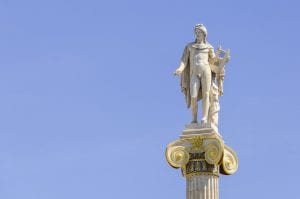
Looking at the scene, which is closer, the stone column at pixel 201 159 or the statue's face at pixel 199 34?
the stone column at pixel 201 159

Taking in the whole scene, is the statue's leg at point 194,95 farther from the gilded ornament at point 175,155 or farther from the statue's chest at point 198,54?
the gilded ornament at point 175,155

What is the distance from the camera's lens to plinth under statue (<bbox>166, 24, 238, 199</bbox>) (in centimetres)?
3469

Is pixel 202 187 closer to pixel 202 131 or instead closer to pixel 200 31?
pixel 202 131

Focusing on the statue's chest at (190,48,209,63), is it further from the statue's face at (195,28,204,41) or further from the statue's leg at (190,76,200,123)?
the statue's leg at (190,76,200,123)

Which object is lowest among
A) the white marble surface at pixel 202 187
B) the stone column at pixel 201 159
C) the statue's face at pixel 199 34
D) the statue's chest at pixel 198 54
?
the white marble surface at pixel 202 187

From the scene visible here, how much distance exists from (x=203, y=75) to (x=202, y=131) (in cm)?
213

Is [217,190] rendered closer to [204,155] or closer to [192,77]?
[204,155]

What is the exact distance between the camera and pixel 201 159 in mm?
34969

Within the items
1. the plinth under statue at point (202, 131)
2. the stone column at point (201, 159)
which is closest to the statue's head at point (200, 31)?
the plinth under statue at point (202, 131)

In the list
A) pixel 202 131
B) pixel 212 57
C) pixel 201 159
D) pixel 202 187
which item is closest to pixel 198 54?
pixel 212 57

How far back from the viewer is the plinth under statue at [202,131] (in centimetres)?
3469

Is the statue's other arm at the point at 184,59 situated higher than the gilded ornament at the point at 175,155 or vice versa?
the statue's other arm at the point at 184,59

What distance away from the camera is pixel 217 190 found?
113 ft

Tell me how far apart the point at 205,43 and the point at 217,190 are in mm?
5633
